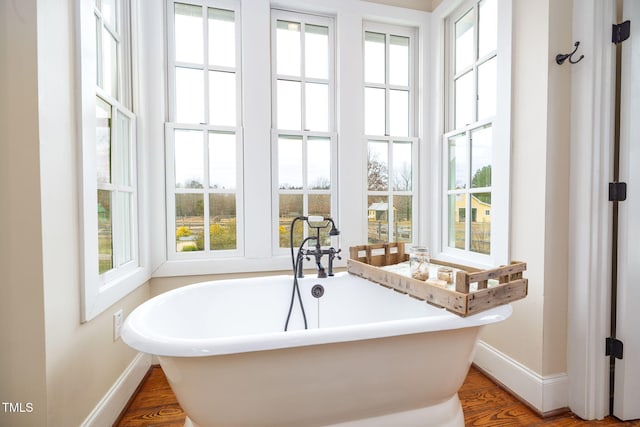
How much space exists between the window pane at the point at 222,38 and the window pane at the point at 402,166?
4.43 ft

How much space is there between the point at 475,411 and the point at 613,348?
732 millimetres

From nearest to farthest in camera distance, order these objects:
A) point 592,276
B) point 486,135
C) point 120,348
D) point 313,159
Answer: point 592,276 → point 120,348 → point 486,135 → point 313,159

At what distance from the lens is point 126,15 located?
5.85 ft

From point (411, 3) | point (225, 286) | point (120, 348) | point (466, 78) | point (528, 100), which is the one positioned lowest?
point (120, 348)

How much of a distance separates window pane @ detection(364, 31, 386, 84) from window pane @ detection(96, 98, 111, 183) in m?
1.70

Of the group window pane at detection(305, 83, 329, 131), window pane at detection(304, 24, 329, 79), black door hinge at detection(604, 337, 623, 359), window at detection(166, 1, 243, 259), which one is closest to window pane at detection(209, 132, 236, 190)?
window at detection(166, 1, 243, 259)

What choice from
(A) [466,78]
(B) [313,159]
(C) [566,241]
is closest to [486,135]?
(A) [466,78]

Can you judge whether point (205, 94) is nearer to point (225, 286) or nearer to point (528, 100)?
point (225, 286)

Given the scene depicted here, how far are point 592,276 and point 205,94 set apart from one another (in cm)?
244

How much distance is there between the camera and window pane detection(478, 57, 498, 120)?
187 cm

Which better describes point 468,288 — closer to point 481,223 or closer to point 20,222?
point 481,223

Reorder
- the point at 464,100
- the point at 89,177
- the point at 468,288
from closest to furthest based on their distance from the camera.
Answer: the point at 468,288 → the point at 89,177 → the point at 464,100

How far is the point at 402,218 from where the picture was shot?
2385 millimetres

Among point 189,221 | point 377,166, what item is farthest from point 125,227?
point 377,166
